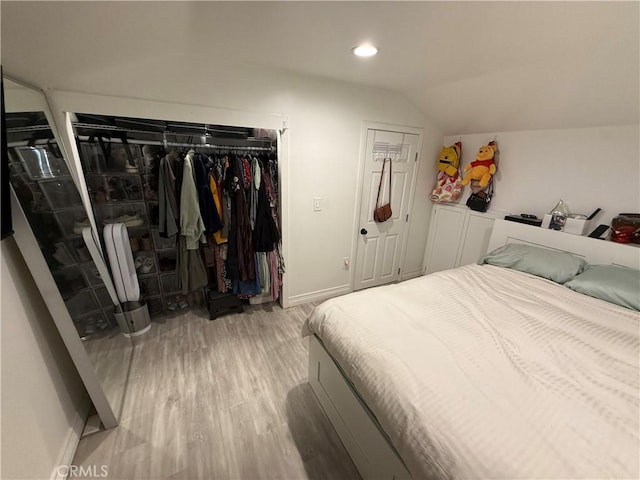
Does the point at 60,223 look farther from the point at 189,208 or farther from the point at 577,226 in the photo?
the point at 577,226

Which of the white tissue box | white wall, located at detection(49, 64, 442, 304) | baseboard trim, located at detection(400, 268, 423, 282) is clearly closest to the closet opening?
white wall, located at detection(49, 64, 442, 304)

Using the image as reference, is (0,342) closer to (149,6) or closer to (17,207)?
(17,207)

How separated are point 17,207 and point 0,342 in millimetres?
523

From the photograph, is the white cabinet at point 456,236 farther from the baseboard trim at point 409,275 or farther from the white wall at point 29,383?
the white wall at point 29,383

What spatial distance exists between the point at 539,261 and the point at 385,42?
6.31 ft

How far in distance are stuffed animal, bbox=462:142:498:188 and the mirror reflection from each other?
3.30 m

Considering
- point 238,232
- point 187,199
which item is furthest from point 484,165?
point 187,199

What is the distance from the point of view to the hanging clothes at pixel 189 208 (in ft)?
6.39

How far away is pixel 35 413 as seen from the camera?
1.05 metres

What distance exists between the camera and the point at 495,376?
37.7 inches

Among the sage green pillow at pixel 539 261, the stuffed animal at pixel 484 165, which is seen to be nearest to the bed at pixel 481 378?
the sage green pillow at pixel 539 261

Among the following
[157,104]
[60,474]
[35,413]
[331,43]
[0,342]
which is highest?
[331,43]

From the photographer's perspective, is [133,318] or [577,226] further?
[133,318]

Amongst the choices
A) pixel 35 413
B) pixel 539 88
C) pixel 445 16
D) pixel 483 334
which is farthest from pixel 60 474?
pixel 539 88
